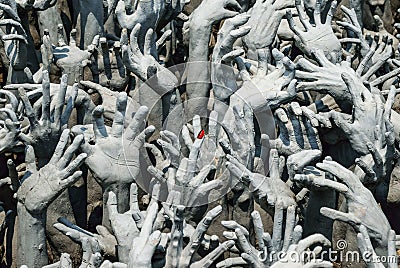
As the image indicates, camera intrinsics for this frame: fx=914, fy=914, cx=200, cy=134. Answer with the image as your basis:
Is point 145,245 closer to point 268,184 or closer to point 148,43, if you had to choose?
point 268,184

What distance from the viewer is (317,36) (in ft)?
16.3

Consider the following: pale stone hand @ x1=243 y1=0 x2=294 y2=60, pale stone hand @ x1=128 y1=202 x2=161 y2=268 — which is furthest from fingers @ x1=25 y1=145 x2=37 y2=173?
pale stone hand @ x1=243 y1=0 x2=294 y2=60

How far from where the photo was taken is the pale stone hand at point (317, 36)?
4.91 m

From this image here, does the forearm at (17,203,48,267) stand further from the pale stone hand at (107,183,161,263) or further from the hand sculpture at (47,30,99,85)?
the hand sculpture at (47,30,99,85)

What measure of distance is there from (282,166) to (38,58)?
171cm

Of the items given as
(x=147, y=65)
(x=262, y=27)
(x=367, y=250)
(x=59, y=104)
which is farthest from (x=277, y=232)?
(x=262, y=27)

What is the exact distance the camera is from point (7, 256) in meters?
4.34

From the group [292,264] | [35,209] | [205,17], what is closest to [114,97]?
[205,17]

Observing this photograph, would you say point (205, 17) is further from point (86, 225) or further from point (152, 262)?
point (152, 262)

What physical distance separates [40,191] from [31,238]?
0.25 m

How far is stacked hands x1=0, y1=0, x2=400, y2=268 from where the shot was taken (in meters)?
3.37

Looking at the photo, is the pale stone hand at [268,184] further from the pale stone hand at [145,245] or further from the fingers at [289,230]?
the pale stone hand at [145,245]

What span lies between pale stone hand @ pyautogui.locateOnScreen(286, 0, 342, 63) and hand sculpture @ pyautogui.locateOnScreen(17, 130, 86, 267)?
1714 mm

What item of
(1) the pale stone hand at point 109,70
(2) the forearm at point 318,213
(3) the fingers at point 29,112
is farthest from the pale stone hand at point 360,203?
(1) the pale stone hand at point 109,70
